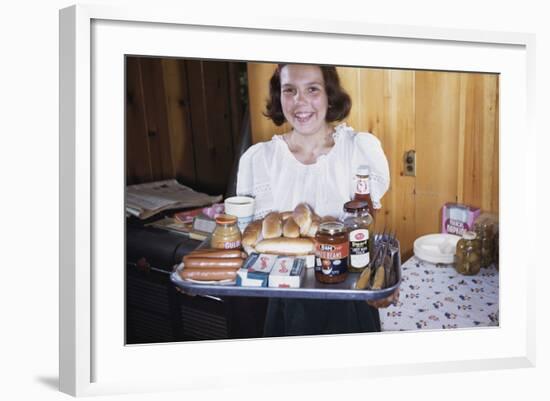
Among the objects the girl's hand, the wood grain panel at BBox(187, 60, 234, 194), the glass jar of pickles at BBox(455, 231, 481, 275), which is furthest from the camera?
the glass jar of pickles at BBox(455, 231, 481, 275)

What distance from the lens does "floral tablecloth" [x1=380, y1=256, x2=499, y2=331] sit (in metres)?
2.00

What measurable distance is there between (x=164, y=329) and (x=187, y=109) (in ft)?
1.97

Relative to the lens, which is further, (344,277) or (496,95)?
(496,95)

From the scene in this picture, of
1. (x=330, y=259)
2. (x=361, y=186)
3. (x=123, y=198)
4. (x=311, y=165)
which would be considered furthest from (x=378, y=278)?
(x=123, y=198)

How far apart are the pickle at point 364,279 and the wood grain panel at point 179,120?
20.9 inches

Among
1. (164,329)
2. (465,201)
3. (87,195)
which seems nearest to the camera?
(87,195)

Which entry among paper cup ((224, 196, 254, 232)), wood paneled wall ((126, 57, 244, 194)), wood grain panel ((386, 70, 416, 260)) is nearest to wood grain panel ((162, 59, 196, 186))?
wood paneled wall ((126, 57, 244, 194))

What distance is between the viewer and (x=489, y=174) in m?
2.08

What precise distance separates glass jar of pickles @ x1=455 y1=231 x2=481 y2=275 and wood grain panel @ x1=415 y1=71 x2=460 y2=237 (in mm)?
94

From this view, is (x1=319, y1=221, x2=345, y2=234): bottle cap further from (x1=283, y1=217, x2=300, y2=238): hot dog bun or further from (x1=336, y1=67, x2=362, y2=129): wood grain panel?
(x1=336, y1=67, x2=362, y2=129): wood grain panel

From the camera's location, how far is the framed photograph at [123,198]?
175 cm

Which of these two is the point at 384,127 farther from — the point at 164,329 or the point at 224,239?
the point at 164,329

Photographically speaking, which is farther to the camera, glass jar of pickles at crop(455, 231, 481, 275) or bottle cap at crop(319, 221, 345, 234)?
glass jar of pickles at crop(455, 231, 481, 275)

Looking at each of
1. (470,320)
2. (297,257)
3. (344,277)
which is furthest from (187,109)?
(470,320)
